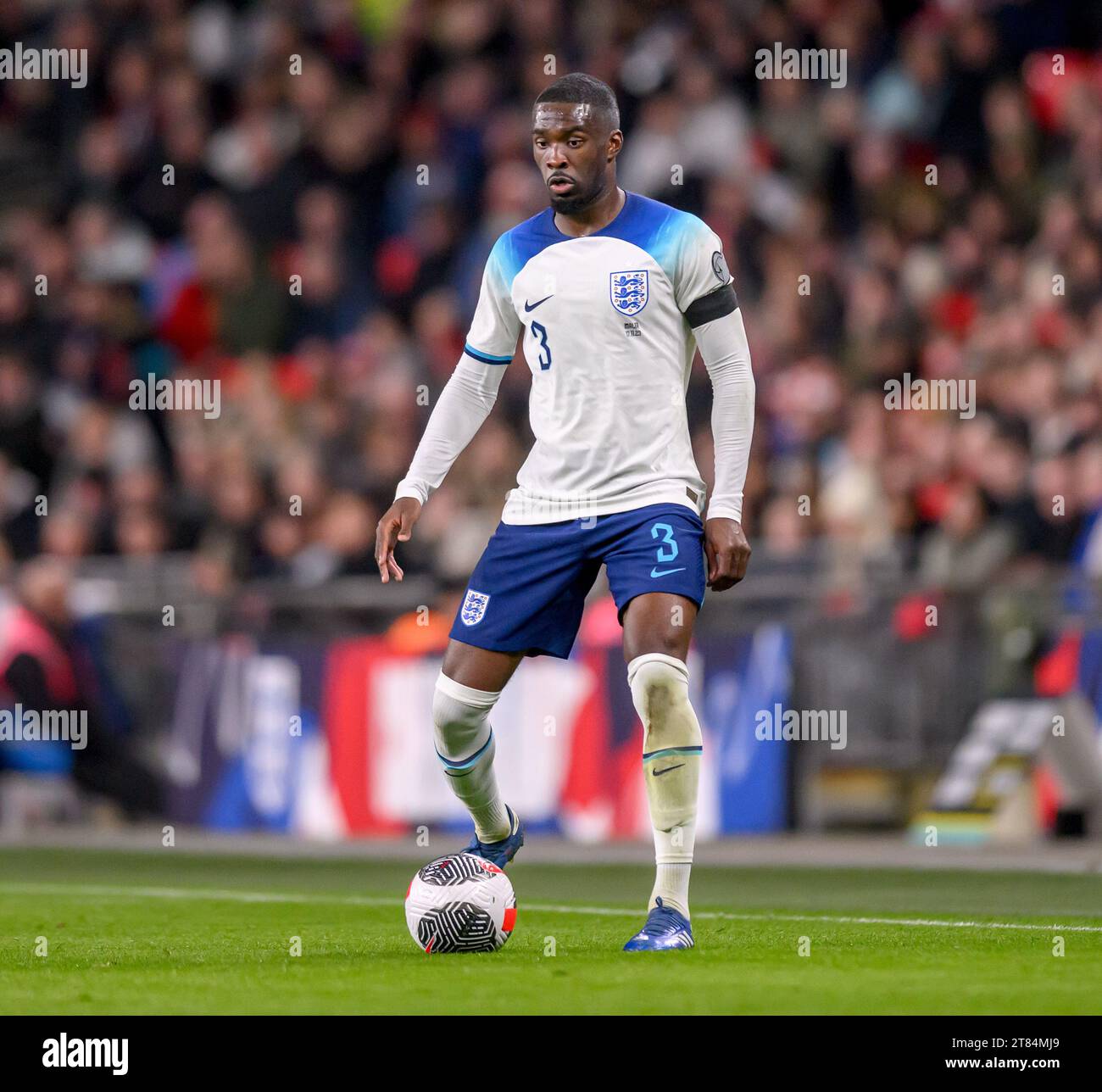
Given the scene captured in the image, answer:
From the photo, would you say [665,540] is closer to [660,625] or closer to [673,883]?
[660,625]

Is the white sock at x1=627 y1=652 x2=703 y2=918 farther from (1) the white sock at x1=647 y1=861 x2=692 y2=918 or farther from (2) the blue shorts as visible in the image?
(2) the blue shorts

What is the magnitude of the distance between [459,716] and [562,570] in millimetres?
547

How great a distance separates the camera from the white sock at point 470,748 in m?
Result: 7.27

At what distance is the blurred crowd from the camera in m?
14.2

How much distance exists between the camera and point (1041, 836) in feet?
42.4

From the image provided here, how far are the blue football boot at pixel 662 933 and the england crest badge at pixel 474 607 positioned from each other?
3.34ft

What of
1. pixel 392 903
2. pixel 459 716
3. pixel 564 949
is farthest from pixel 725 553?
pixel 392 903

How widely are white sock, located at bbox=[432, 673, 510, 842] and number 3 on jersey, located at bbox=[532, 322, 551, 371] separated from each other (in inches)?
39.4

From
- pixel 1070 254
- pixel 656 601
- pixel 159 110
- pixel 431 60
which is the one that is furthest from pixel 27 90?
pixel 656 601

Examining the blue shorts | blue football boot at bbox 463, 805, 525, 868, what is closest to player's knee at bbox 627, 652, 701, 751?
the blue shorts

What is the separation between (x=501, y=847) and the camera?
7668 millimetres

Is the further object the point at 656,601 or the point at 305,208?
the point at 305,208
